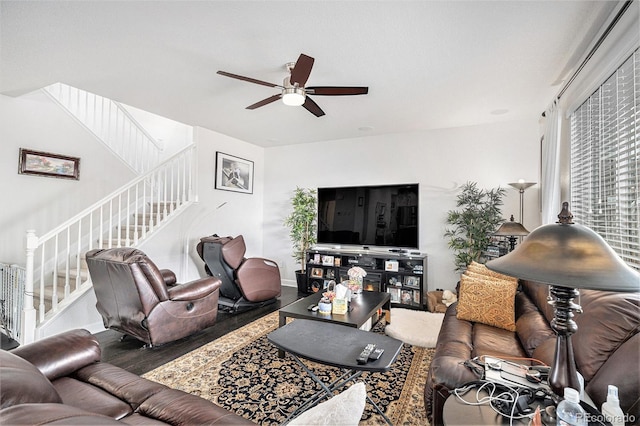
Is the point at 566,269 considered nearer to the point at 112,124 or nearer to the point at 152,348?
the point at 152,348

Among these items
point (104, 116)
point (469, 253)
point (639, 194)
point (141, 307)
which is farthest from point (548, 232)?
point (104, 116)

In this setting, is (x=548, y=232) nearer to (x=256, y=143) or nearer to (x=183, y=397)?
(x=183, y=397)

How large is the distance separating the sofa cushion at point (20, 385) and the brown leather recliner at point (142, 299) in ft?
4.94

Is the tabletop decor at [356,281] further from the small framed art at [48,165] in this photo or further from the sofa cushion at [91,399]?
the small framed art at [48,165]

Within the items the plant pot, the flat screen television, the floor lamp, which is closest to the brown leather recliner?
the plant pot

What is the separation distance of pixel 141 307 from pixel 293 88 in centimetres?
235

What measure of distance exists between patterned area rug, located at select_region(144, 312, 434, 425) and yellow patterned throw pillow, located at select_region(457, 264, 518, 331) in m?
0.60

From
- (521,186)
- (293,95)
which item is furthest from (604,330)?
(521,186)

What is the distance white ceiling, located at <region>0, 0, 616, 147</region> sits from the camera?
199 cm

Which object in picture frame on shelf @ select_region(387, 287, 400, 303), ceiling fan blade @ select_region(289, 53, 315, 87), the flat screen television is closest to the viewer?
ceiling fan blade @ select_region(289, 53, 315, 87)

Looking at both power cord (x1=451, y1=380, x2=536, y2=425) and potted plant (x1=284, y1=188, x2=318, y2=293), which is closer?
power cord (x1=451, y1=380, x2=536, y2=425)

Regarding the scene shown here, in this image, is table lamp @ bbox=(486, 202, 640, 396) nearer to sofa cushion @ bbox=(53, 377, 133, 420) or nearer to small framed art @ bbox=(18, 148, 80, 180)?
sofa cushion @ bbox=(53, 377, 133, 420)

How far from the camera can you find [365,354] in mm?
1735

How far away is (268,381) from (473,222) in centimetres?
334
